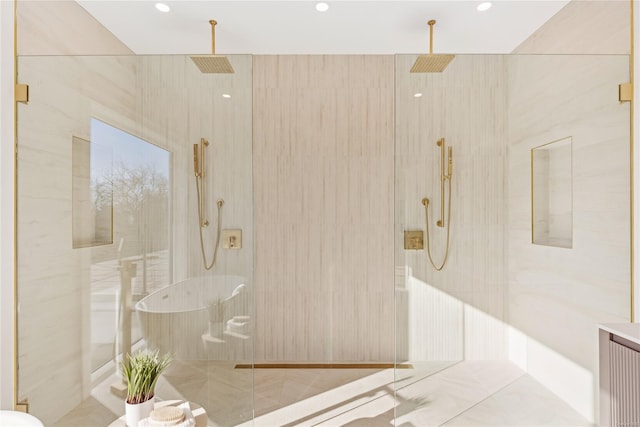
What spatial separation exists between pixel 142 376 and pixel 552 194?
2170 millimetres

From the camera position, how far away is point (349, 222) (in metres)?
2.90

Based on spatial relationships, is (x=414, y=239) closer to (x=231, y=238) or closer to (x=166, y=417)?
(x=231, y=238)

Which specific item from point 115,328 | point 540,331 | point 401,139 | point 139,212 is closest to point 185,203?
point 139,212

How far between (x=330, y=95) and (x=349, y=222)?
1.07m

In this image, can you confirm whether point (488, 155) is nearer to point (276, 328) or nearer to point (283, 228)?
point (283, 228)

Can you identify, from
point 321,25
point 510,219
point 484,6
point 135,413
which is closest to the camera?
point 135,413

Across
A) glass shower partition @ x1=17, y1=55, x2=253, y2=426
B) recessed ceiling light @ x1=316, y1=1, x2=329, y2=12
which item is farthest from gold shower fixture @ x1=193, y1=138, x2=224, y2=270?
recessed ceiling light @ x1=316, y1=1, x2=329, y2=12

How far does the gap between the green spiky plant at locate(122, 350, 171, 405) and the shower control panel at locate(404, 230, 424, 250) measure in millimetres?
1360

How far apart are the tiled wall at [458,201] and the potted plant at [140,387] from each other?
128cm

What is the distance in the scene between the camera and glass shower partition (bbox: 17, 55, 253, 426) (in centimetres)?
179

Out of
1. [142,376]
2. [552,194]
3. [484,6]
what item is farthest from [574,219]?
[142,376]

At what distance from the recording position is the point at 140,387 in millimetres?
1544

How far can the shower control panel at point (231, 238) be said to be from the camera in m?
1.80

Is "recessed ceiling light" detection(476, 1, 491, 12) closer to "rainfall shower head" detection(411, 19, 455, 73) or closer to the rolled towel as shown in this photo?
"rainfall shower head" detection(411, 19, 455, 73)
